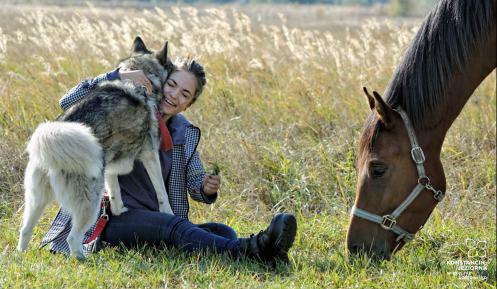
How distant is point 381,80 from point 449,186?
208 cm

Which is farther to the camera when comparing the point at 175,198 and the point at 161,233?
the point at 175,198

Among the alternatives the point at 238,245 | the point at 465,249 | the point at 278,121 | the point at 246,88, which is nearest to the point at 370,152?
the point at 238,245

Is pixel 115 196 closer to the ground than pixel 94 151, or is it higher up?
closer to the ground

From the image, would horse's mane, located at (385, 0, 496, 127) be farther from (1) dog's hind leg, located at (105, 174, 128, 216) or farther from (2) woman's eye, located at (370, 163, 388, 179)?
(1) dog's hind leg, located at (105, 174, 128, 216)

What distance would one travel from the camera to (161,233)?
14.1 feet

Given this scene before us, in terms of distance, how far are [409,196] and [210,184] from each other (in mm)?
1305

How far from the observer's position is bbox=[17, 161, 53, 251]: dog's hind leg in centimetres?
414

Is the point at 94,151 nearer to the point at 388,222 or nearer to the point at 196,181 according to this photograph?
the point at 196,181

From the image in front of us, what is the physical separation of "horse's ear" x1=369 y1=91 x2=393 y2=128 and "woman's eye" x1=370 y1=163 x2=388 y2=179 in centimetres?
23

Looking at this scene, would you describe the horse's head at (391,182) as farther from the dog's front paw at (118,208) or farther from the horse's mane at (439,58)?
the dog's front paw at (118,208)

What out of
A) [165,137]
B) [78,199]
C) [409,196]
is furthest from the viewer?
[165,137]

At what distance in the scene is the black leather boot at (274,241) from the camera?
3916 millimetres

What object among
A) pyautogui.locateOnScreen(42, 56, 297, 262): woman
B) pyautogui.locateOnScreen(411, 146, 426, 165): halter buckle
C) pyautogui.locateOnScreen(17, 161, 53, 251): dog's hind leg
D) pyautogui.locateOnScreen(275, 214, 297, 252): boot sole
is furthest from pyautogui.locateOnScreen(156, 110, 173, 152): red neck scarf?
pyautogui.locateOnScreen(411, 146, 426, 165): halter buckle

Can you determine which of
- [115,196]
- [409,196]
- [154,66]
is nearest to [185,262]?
[115,196]
